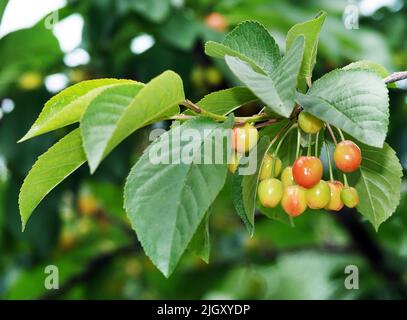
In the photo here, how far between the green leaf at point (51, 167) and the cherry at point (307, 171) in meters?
0.31

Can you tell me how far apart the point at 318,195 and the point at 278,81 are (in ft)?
0.70

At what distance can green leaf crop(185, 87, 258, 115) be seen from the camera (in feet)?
3.13

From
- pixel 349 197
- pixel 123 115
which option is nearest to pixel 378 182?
pixel 349 197

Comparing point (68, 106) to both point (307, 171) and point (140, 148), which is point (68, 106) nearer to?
point (307, 171)

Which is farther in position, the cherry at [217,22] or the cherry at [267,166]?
the cherry at [217,22]

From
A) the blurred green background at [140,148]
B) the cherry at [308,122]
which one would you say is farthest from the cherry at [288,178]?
the blurred green background at [140,148]

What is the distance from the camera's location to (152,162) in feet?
2.76

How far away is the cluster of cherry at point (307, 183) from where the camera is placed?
0.96m

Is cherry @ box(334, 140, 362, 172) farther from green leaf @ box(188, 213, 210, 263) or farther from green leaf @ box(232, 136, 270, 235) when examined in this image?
green leaf @ box(188, 213, 210, 263)

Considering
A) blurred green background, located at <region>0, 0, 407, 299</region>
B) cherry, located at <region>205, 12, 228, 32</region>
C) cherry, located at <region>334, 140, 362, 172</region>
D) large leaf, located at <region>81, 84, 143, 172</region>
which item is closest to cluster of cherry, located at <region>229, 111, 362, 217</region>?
cherry, located at <region>334, 140, 362, 172</region>

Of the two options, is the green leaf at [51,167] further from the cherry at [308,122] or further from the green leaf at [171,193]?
the cherry at [308,122]

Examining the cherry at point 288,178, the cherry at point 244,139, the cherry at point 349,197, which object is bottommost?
the cherry at point 349,197

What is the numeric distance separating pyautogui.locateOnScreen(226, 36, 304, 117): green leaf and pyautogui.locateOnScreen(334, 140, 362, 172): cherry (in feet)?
0.54

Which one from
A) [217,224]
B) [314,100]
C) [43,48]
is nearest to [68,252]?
[217,224]
